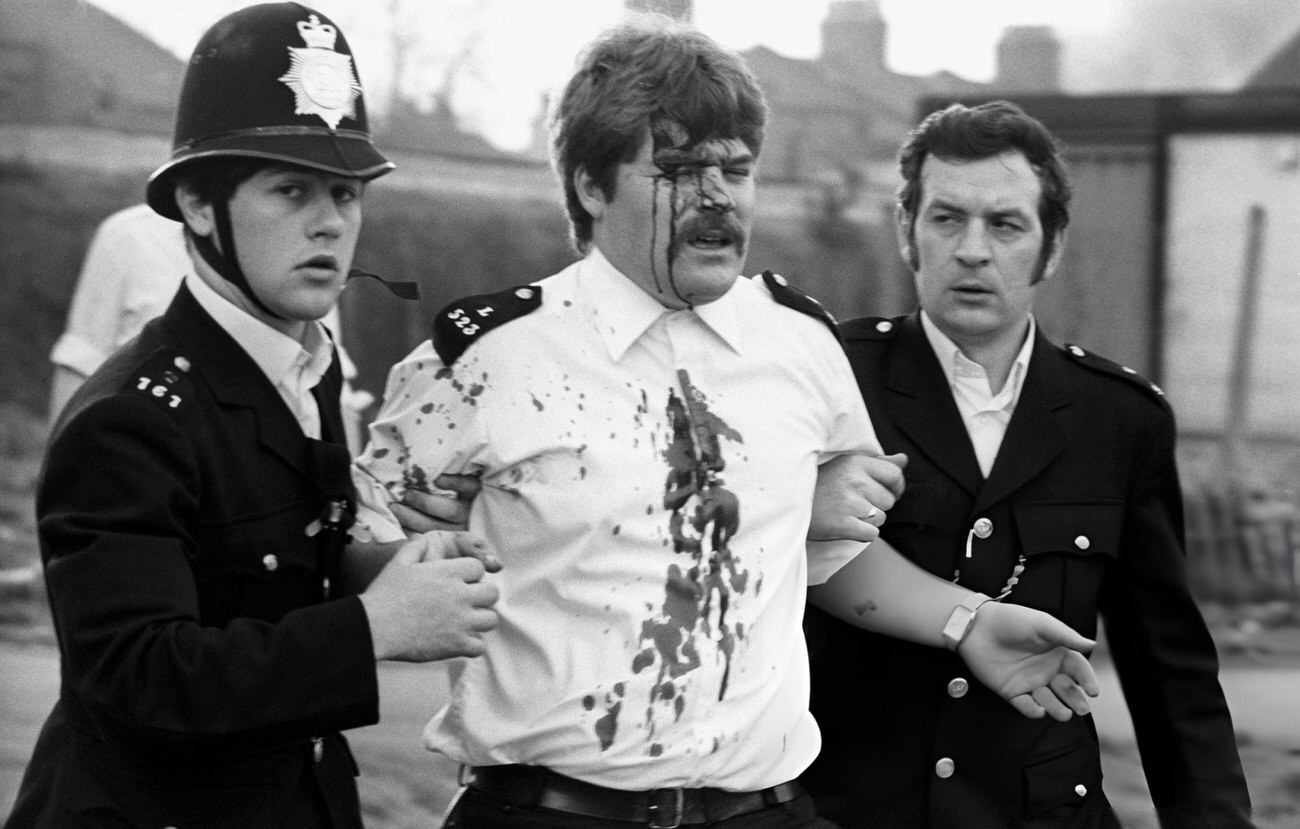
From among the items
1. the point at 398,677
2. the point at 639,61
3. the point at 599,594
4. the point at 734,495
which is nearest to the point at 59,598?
the point at 599,594

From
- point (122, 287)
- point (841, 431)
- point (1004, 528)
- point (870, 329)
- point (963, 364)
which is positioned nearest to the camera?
point (841, 431)

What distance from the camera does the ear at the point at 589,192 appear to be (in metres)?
2.48

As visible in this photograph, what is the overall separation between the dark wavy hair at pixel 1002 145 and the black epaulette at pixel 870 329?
12 cm

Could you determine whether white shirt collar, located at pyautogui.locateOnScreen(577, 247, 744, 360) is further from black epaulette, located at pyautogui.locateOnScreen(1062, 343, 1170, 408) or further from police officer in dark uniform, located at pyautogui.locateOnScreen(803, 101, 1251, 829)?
black epaulette, located at pyautogui.locateOnScreen(1062, 343, 1170, 408)

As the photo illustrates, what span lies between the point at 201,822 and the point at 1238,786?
1.88 meters

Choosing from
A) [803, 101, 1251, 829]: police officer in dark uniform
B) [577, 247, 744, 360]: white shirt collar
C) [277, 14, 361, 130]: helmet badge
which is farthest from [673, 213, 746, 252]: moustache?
[803, 101, 1251, 829]: police officer in dark uniform

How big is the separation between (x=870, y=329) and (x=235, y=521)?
140 centimetres

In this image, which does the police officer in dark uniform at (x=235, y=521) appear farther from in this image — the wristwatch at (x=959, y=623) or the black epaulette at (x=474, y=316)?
the wristwatch at (x=959, y=623)

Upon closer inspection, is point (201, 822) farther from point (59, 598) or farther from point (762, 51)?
point (762, 51)

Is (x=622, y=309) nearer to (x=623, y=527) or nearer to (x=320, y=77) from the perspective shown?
(x=623, y=527)

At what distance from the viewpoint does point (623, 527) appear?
231cm

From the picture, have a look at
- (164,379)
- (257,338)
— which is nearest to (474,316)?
(257,338)

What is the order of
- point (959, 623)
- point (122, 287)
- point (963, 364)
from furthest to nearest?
point (122, 287) < point (963, 364) < point (959, 623)

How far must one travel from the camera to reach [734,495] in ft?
7.81
